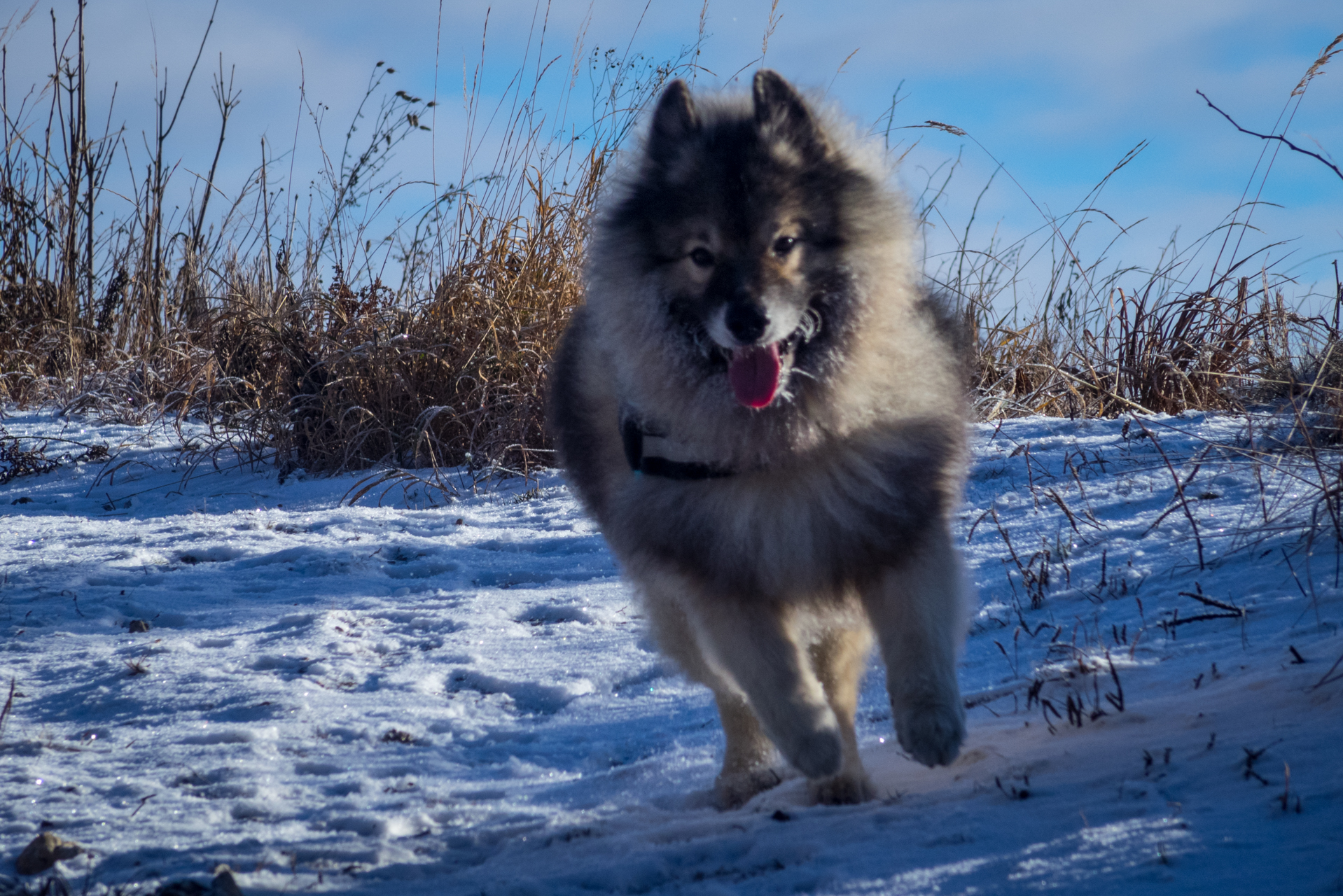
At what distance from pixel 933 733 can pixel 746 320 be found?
0.90m

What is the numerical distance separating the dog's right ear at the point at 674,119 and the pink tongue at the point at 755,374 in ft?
1.86

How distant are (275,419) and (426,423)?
3.79 ft

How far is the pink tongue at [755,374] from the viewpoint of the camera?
2135 millimetres

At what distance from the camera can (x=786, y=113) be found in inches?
91.7

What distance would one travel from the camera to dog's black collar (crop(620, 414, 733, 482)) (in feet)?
7.09

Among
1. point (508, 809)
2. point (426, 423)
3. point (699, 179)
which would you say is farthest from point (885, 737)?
point (426, 423)

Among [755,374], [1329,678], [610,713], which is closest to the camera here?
[1329,678]

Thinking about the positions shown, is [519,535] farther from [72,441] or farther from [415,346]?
[72,441]

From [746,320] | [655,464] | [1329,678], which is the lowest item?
[1329,678]

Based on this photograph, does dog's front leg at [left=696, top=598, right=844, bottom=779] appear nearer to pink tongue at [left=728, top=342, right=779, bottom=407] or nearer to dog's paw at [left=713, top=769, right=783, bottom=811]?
dog's paw at [left=713, top=769, right=783, bottom=811]

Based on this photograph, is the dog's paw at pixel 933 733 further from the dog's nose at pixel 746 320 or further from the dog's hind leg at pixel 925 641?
the dog's nose at pixel 746 320

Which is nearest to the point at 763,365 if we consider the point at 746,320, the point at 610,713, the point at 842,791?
the point at 746,320

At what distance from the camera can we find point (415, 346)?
553cm

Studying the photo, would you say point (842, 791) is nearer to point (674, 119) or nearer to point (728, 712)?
Result: point (728, 712)
